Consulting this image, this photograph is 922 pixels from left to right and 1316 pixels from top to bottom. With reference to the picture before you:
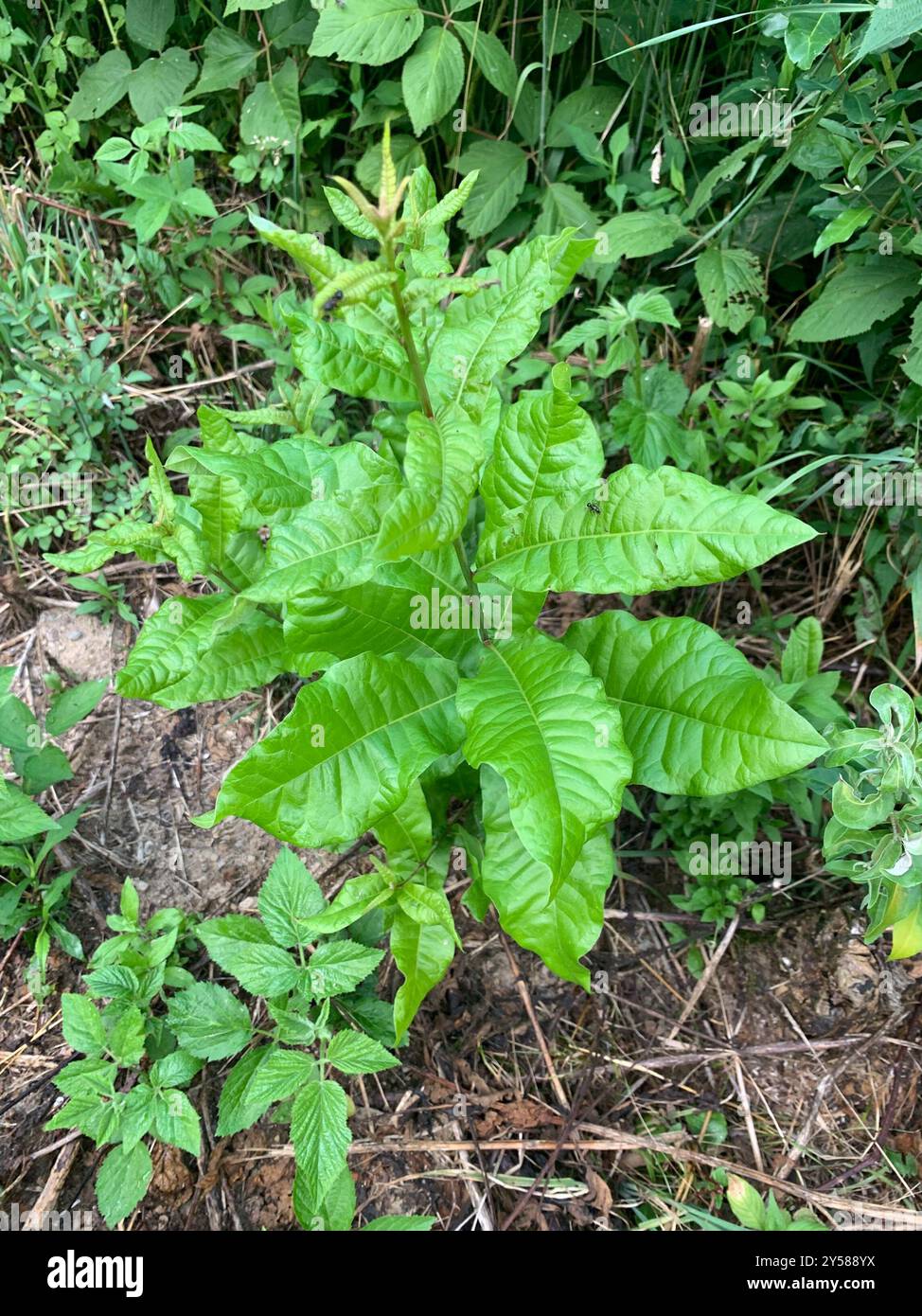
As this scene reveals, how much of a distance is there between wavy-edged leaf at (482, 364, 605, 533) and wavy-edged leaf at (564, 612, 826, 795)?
310mm

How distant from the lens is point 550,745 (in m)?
1.39

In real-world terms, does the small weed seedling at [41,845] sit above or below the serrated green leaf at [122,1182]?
above

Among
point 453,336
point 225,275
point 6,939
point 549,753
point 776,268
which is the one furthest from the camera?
point 225,275

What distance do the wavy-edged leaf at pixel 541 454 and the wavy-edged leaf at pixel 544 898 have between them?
1.87 feet

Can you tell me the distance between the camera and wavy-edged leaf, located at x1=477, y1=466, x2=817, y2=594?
137cm

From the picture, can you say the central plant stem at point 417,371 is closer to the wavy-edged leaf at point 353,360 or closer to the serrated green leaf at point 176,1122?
the wavy-edged leaf at point 353,360

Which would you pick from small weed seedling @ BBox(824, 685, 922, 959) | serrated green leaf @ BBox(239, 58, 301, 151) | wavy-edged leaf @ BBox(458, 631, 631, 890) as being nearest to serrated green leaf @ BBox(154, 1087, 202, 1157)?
wavy-edged leaf @ BBox(458, 631, 631, 890)

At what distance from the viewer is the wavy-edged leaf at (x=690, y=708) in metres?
1.45

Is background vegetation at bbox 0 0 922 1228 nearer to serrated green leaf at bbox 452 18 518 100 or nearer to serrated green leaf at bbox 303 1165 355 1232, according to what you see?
serrated green leaf at bbox 452 18 518 100

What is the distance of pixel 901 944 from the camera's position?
1773mm

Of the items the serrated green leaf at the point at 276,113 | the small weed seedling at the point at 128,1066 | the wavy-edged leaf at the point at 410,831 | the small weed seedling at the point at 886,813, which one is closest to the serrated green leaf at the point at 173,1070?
the small weed seedling at the point at 128,1066
